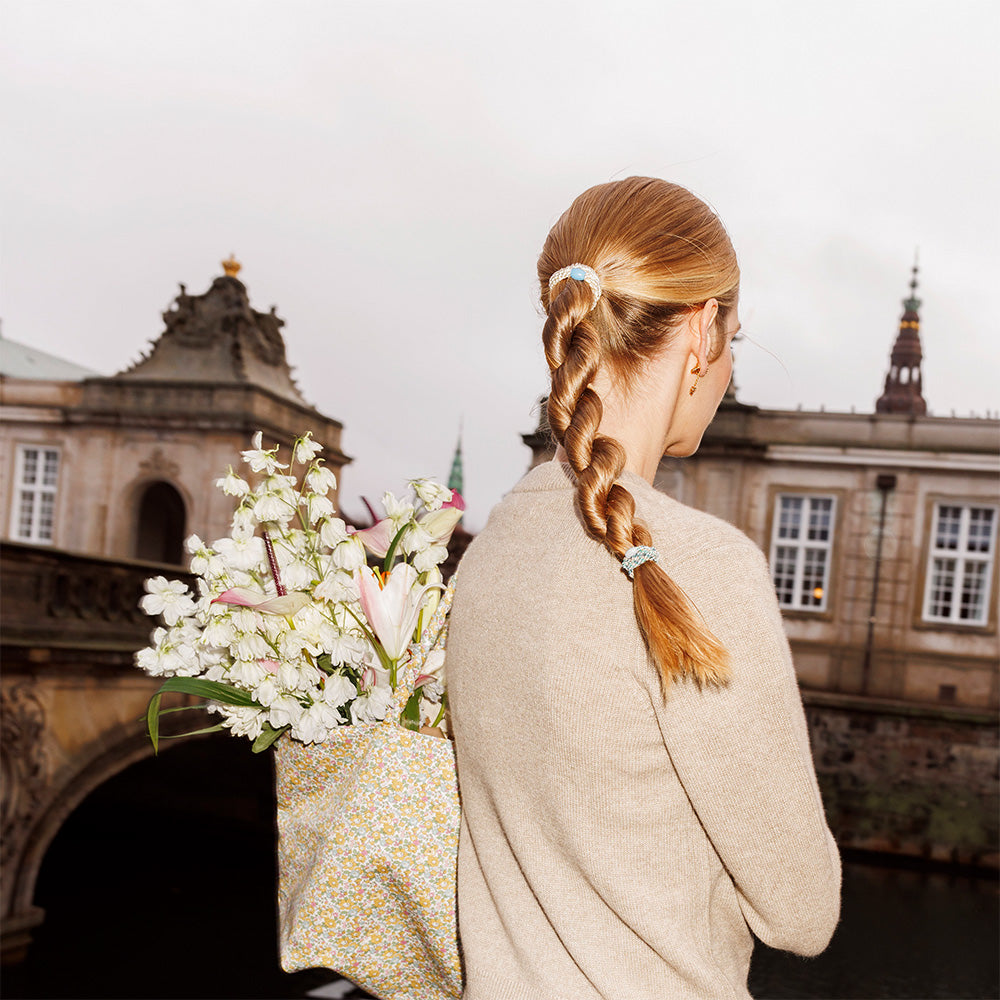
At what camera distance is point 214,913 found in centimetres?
1670

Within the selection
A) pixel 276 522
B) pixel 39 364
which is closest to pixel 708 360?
pixel 276 522

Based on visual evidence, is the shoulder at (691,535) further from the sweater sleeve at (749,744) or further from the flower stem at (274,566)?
the flower stem at (274,566)

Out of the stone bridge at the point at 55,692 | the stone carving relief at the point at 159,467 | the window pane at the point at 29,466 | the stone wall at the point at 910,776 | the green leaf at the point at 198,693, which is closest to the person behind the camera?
the green leaf at the point at 198,693

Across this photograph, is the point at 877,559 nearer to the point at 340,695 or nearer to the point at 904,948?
the point at 904,948

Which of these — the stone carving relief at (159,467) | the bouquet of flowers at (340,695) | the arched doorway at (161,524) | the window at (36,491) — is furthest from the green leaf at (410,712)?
the window at (36,491)

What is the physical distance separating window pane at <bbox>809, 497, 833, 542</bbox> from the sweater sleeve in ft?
64.4

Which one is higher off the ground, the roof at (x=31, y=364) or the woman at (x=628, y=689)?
A: the roof at (x=31, y=364)

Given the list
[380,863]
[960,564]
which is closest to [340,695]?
[380,863]

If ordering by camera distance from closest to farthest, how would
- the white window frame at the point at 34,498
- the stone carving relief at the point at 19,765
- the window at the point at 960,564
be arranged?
the stone carving relief at the point at 19,765 → the window at the point at 960,564 → the white window frame at the point at 34,498

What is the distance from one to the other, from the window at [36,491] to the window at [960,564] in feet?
54.7

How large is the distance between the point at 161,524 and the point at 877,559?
14.1 meters

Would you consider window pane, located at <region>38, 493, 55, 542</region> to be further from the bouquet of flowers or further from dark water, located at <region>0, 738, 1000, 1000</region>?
the bouquet of flowers

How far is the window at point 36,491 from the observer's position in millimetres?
20641

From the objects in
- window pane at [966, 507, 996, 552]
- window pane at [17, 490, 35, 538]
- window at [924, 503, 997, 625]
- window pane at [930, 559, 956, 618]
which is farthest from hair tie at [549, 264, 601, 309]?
window pane at [17, 490, 35, 538]
